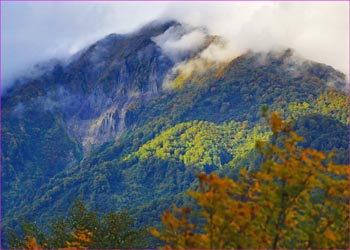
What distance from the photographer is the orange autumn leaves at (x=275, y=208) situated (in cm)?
1967

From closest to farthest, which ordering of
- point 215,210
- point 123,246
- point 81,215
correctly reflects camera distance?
point 215,210 → point 123,246 → point 81,215

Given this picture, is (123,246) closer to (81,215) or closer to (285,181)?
(81,215)

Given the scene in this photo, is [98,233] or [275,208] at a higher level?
[275,208]

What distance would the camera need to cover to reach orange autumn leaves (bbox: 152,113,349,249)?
1967 cm

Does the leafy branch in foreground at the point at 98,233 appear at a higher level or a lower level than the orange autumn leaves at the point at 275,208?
lower

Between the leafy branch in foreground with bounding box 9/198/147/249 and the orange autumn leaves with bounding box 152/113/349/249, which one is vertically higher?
the orange autumn leaves with bounding box 152/113/349/249

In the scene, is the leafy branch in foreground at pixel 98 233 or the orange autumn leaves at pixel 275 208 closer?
the orange autumn leaves at pixel 275 208

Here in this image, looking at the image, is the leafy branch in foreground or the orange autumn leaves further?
the leafy branch in foreground

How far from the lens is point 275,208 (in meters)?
20.6

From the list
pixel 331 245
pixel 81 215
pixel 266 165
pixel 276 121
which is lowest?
pixel 81 215

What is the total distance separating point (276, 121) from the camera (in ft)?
64.6

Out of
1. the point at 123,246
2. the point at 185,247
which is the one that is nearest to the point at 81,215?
the point at 123,246

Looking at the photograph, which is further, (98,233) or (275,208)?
(98,233)

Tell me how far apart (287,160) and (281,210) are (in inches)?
71.7
